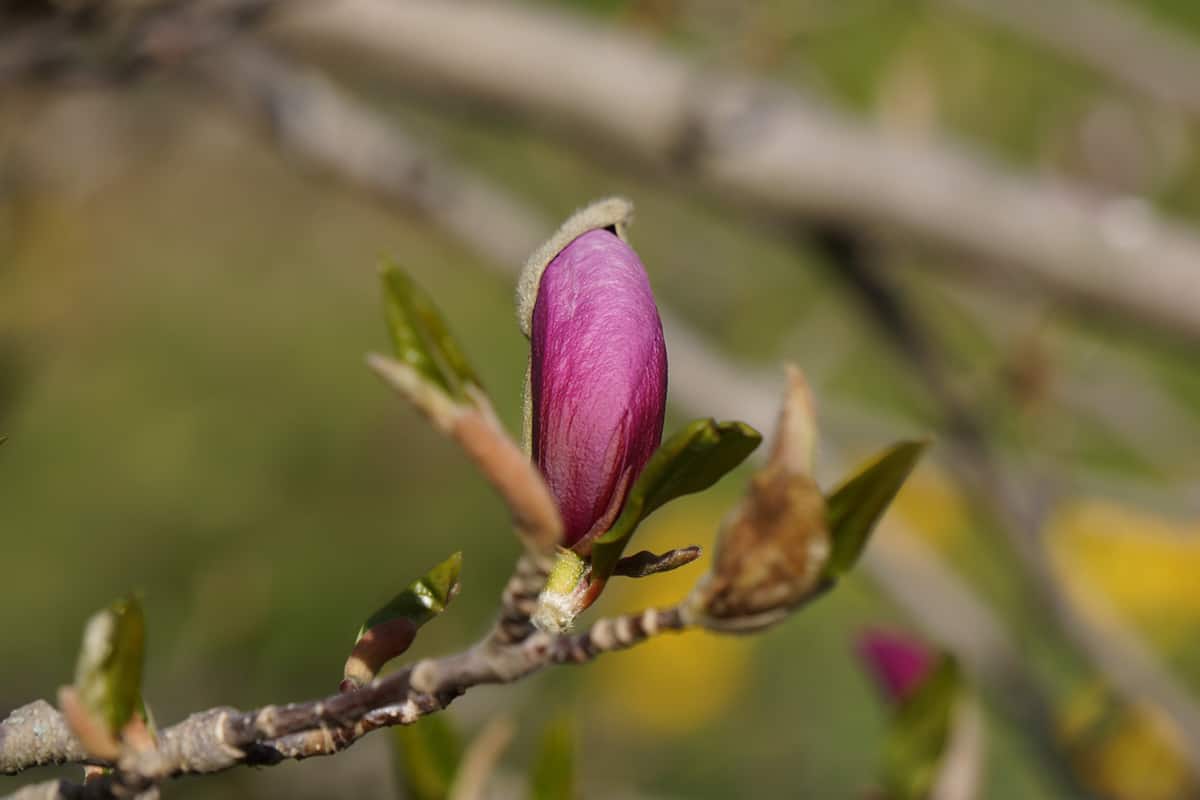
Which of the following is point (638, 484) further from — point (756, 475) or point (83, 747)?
point (83, 747)

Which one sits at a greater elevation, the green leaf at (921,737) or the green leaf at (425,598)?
the green leaf at (425,598)

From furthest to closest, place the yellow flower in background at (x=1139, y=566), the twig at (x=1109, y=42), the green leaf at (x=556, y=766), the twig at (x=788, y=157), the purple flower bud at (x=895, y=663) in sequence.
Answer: the yellow flower in background at (x=1139, y=566), the twig at (x=1109, y=42), the twig at (x=788, y=157), the purple flower bud at (x=895, y=663), the green leaf at (x=556, y=766)

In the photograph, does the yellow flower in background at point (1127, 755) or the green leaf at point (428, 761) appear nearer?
the green leaf at point (428, 761)

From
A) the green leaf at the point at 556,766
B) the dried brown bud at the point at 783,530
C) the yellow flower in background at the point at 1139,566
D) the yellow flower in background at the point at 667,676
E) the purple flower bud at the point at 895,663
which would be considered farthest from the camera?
the yellow flower in background at the point at 667,676

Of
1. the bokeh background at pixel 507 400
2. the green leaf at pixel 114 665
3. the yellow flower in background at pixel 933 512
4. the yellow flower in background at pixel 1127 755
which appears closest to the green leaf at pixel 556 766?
the green leaf at pixel 114 665

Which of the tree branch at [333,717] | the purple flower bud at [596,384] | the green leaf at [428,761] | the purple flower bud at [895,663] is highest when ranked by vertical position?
the purple flower bud at [596,384]

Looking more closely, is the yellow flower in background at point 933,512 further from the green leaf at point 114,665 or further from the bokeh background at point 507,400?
the green leaf at point 114,665

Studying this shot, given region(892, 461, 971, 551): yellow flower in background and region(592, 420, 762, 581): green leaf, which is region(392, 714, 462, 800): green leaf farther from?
region(892, 461, 971, 551): yellow flower in background

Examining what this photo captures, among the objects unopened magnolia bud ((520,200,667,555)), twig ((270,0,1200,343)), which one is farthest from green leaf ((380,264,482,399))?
twig ((270,0,1200,343))
